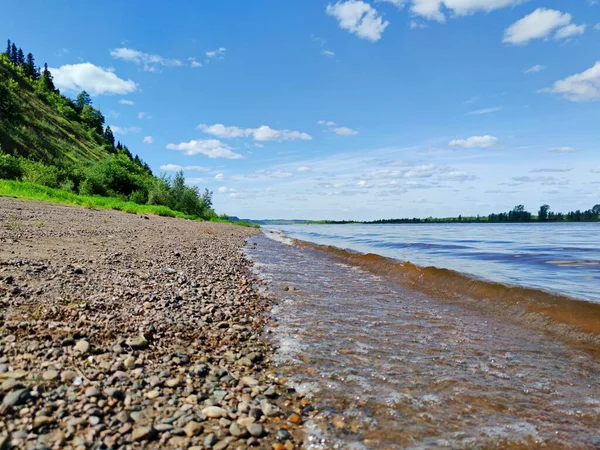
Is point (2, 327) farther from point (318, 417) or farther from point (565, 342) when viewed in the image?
point (565, 342)

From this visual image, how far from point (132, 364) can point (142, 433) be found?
1369 millimetres

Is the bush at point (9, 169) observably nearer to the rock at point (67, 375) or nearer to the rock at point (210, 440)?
the rock at point (67, 375)

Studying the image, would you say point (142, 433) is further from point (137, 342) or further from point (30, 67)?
point (30, 67)

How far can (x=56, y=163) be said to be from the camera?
53.2 meters

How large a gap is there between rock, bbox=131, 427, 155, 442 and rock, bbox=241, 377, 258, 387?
128 centimetres

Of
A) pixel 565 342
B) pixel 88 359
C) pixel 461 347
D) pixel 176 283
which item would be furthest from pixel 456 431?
pixel 176 283

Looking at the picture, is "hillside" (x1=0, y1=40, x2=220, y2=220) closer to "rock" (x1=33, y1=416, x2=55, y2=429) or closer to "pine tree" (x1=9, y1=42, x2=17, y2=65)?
"rock" (x1=33, y1=416, x2=55, y2=429)

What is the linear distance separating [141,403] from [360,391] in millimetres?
2362

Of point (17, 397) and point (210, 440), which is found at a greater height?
point (17, 397)

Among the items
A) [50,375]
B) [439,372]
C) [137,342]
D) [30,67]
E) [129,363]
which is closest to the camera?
[50,375]

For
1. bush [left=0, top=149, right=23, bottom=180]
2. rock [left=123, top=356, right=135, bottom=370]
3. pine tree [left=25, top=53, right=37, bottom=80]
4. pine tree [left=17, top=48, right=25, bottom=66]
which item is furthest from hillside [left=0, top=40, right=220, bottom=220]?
pine tree [left=17, top=48, right=25, bottom=66]

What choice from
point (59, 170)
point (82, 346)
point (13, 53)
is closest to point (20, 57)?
point (13, 53)

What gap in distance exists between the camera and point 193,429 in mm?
3229

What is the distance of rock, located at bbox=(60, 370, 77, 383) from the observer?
3.76m
